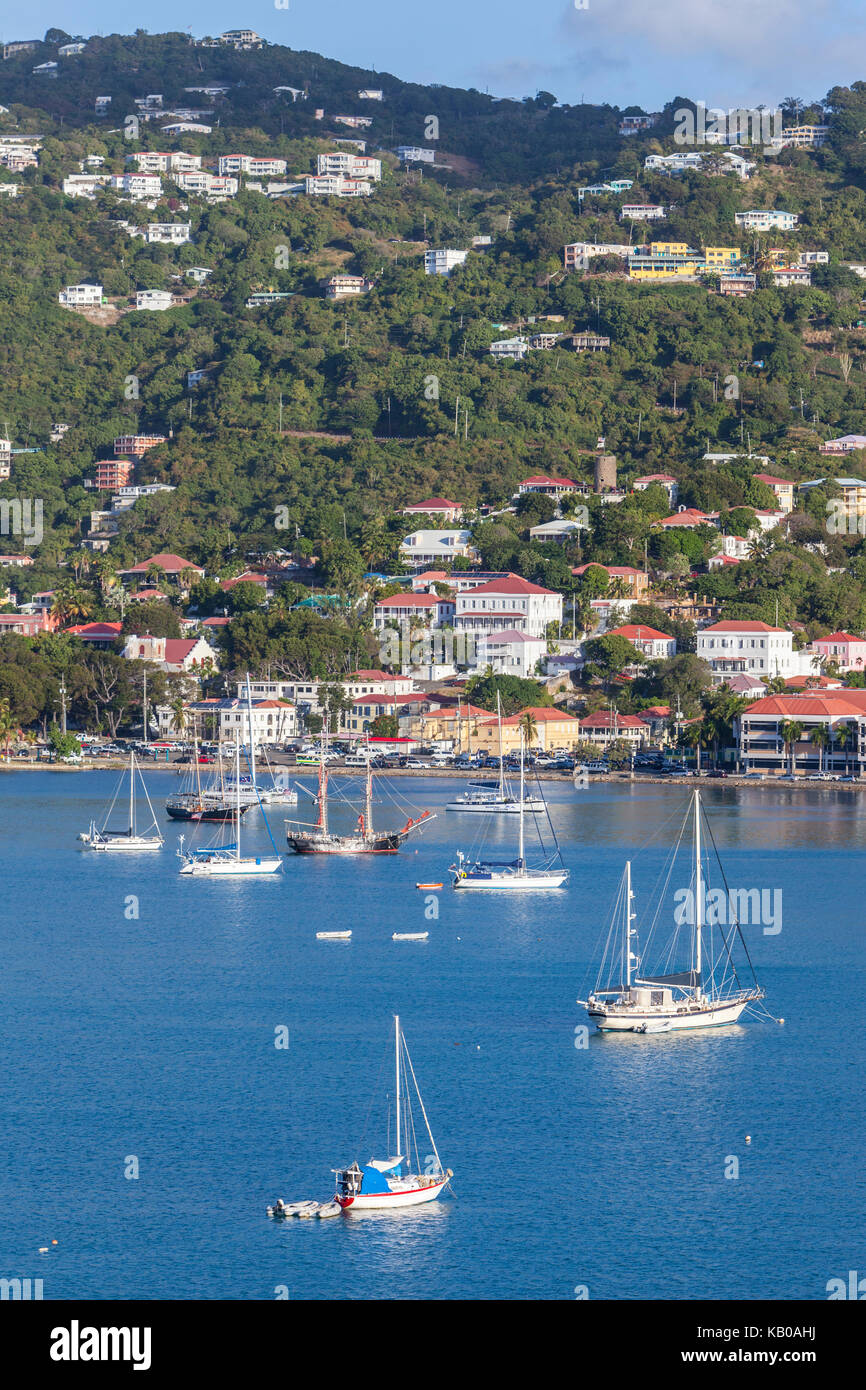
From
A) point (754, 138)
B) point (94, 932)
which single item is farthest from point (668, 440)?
point (94, 932)

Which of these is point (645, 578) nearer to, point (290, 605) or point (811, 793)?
point (290, 605)

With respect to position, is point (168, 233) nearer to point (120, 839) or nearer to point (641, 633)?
point (641, 633)

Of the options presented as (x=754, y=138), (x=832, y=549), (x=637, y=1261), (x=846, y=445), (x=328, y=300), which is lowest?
(x=637, y=1261)

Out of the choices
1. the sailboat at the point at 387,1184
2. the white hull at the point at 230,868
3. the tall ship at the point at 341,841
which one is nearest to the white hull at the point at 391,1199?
the sailboat at the point at 387,1184

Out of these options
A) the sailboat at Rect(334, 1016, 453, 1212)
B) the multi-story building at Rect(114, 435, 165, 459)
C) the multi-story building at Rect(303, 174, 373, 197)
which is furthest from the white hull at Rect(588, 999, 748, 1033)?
the multi-story building at Rect(303, 174, 373, 197)

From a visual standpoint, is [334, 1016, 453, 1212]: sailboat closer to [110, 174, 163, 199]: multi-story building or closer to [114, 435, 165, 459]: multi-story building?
[114, 435, 165, 459]: multi-story building

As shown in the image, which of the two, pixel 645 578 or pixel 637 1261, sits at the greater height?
pixel 645 578

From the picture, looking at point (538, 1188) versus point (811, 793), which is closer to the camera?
point (538, 1188)
